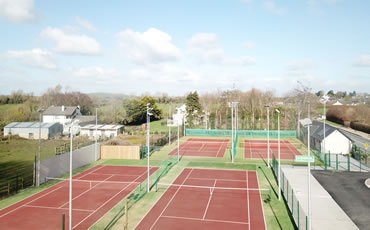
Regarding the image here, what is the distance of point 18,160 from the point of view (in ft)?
122

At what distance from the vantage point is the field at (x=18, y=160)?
80.5ft

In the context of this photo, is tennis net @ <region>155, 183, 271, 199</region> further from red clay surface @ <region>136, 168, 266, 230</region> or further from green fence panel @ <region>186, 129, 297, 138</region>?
green fence panel @ <region>186, 129, 297, 138</region>

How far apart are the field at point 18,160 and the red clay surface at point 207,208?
12724mm

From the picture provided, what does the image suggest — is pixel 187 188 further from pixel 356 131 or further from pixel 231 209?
pixel 356 131

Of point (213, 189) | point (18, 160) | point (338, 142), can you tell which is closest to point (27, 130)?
point (18, 160)

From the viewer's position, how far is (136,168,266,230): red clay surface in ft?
53.7

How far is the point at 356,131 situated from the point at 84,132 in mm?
58371

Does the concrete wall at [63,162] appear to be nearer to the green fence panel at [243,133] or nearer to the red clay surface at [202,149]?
the red clay surface at [202,149]

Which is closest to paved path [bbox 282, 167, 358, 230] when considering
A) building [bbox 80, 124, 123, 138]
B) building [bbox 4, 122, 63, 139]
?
building [bbox 80, 124, 123, 138]

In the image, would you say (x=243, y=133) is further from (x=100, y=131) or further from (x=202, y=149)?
(x=100, y=131)

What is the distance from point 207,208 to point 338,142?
2583 cm

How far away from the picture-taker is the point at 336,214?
1723cm

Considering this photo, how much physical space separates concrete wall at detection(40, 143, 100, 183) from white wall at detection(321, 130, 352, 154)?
29.9 meters

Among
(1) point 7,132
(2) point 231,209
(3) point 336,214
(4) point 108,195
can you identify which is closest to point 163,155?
(4) point 108,195
